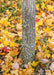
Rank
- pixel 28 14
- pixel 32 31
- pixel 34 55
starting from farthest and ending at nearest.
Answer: pixel 34 55 < pixel 32 31 < pixel 28 14

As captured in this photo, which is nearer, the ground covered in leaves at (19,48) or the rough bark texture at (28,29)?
the rough bark texture at (28,29)

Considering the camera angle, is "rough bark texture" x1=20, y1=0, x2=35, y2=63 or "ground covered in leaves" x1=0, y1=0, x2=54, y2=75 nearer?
"rough bark texture" x1=20, y1=0, x2=35, y2=63

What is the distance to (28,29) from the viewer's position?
2111 mm

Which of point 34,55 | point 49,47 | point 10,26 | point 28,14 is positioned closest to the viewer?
point 28,14

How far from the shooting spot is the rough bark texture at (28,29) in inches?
75.0

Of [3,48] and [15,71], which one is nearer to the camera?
[15,71]

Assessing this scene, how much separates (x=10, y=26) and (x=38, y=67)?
1.77 m

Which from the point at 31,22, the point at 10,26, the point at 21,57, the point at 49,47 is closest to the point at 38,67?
the point at 21,57

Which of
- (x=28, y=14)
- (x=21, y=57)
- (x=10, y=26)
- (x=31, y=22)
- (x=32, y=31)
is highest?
(x=28, y=14)

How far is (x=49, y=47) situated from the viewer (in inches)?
111

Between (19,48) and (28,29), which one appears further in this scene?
(19,48)

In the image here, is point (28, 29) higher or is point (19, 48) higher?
point (28, 29)

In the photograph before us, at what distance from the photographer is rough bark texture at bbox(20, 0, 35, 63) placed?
75.0 inches

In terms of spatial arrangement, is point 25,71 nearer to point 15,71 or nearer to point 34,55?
point 15,71
